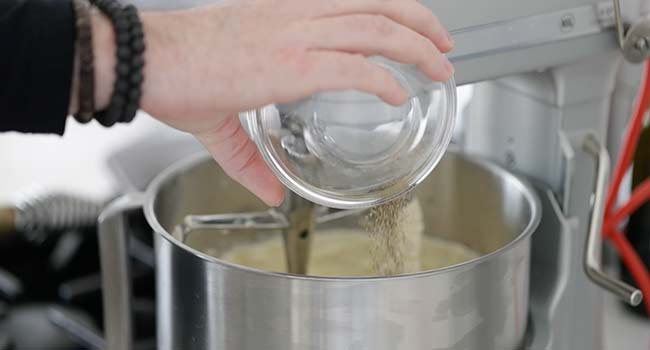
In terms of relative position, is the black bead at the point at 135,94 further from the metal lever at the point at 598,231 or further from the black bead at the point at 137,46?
the metal lever at the point at 598,231

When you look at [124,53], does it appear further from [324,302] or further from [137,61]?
[324,302]

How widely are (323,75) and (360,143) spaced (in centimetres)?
9

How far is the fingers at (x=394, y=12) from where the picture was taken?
0.51 m

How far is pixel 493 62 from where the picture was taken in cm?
64

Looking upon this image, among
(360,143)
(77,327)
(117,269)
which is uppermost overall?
(360,143)

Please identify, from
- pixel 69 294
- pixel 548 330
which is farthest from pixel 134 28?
pixel 69 294

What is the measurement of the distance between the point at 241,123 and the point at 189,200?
16 cm

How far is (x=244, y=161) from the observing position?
2.09ft

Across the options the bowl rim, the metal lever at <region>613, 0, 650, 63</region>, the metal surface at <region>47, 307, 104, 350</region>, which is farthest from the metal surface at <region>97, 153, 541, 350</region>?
the metal surface at <region>47, 307, 104, 350</region>

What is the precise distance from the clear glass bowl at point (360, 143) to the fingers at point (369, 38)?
5 cm

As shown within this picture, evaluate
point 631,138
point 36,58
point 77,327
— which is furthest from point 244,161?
point 77,327

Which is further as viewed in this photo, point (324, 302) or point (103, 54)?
point (324, 302)

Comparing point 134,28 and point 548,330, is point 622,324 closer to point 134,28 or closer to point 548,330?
point 548,330

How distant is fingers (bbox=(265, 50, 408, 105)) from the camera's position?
1.65ft
